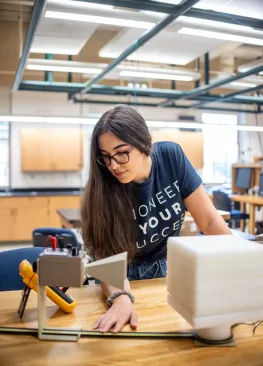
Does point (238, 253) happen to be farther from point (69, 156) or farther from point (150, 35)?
point (69, 156)

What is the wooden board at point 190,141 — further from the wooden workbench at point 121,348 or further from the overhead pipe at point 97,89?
the wooden workbench at point 121,348

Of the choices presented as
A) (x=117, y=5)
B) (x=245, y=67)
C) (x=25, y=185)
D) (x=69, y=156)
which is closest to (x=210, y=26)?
(x=117, y=5)

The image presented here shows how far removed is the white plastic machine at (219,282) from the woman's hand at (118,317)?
0.22 metres

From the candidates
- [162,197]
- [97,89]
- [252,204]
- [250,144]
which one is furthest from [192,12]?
[250,144]

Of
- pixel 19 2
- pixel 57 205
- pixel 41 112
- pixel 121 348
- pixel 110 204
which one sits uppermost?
pixel 19 2

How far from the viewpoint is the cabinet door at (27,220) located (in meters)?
6.52

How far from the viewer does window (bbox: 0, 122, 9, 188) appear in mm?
7172

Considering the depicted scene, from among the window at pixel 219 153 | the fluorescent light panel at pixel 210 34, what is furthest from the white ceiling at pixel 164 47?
the window at pixel 219 153

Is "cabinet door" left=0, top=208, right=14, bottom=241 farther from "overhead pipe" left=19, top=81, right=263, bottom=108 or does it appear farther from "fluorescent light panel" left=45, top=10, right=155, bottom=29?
"fluorescent light panel" left=45, top=10, right=155, bottom=29

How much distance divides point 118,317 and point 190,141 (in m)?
6.98

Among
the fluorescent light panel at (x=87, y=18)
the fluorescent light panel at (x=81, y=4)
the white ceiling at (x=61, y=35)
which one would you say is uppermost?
the white ceiling at (x=61, y=35)

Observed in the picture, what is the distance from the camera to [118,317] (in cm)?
105

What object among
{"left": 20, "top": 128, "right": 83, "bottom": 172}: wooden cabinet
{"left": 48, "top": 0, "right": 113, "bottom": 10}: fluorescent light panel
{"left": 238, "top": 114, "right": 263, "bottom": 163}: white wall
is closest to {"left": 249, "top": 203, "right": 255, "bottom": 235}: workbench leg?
{"left": 238, "top": 114, "right": 263, "bottom": 163}: white wall

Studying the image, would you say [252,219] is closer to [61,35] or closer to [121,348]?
[61,35]
